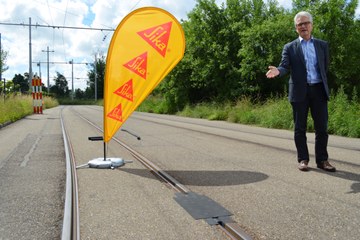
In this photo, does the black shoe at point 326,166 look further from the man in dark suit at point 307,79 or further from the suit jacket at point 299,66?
the suit jacket at point 299,66

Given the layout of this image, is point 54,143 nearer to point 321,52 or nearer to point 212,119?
point 321,52

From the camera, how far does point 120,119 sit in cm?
610

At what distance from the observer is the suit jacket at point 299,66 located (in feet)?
17.3

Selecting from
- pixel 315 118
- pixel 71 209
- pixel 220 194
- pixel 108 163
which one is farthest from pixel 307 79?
pixel 71 209

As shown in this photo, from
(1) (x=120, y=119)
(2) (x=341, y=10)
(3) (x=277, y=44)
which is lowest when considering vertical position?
(1) (x=120, y=119)

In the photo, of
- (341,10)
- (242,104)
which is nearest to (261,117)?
(242,104)

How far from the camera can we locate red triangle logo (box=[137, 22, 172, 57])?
5.76 meters

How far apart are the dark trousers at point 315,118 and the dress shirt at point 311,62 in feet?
0.38

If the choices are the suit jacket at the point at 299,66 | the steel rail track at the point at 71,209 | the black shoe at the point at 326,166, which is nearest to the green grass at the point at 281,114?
the black shoe at the point at 326,166

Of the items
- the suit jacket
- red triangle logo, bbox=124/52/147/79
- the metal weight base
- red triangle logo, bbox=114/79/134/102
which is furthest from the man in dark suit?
the metal weight base

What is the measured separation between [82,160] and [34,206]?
110 inches

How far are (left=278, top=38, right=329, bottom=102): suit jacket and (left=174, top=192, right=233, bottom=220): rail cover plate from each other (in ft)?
7.29

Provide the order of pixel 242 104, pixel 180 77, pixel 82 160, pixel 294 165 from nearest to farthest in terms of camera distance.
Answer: pixel 294 165 → pixel 82 160 → pixel 242 104 → pixel 180 77

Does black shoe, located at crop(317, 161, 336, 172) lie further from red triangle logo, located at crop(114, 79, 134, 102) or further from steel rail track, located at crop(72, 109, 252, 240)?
red triangle logo, located at crop(114, 79, 134, 102)
